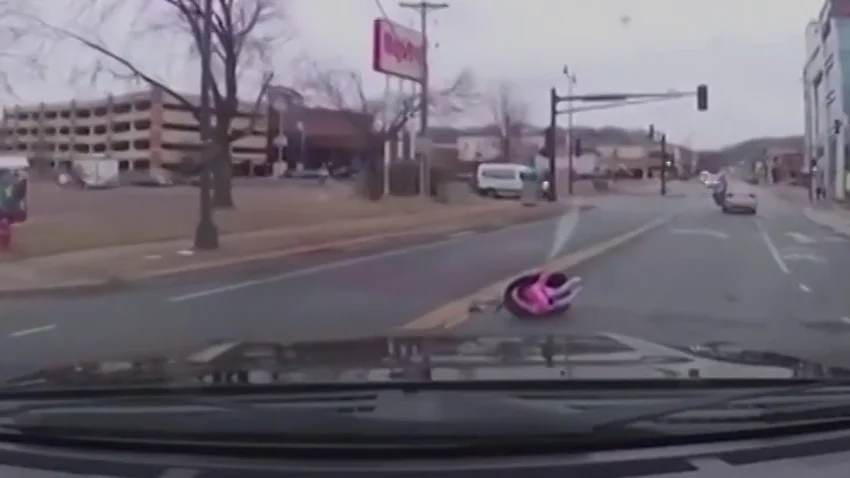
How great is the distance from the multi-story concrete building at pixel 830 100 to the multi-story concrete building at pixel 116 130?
46.0 metres

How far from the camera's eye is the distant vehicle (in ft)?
156

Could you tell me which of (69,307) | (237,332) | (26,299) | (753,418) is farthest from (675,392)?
(26,299)

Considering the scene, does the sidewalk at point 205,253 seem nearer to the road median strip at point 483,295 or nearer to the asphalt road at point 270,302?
the asphalt road at point 270,302

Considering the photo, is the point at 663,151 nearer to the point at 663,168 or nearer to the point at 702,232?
the point at 663,168

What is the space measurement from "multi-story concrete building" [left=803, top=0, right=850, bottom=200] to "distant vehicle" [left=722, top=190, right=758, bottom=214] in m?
27.9

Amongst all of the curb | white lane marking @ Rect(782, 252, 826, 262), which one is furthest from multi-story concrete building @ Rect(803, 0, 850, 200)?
white lane marking @ Rect(782, 252, 826, 262)

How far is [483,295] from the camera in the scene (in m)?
15.4

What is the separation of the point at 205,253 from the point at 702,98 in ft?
58.8

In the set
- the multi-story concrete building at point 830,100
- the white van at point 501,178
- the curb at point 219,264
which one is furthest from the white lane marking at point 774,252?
the multi-story concrete building at point 830,100

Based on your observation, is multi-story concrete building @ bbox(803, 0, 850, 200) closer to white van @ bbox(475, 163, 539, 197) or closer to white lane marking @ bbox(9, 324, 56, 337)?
white van @ bbox(475, 163, 539, 197)

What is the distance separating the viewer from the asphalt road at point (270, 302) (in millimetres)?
12109

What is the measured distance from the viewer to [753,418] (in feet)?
11.4

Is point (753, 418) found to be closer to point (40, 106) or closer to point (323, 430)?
point (323, 430)

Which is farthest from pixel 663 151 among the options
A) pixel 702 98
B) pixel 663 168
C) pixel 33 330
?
pixel 33 330
